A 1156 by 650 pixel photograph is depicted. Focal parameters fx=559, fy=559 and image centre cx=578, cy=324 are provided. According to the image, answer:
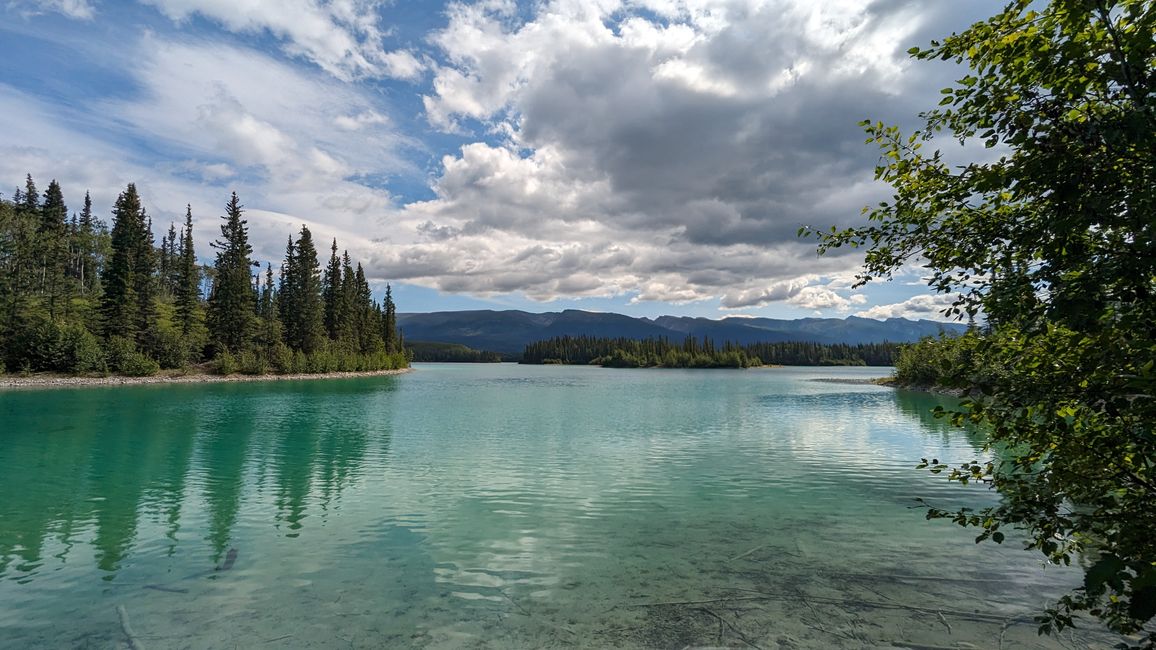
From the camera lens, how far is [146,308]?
Result: 326 ft

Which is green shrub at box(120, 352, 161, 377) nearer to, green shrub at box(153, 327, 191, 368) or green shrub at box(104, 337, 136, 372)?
green shrub at box(104, 337, 136, 372)

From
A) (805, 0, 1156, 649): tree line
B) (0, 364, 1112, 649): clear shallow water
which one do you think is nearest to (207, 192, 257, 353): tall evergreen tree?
(0, 364, 1112, 649): clear shallow water

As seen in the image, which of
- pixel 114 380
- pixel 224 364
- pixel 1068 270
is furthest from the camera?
pixel 224 364

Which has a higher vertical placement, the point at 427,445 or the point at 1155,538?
the point at 1155,538

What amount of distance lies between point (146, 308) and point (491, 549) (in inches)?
4401

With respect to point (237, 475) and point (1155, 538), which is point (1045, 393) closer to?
point (1155, 538)

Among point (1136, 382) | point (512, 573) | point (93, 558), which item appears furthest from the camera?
point (93, 558)

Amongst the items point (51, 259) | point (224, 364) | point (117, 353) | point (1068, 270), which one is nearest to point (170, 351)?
point (224, 364)

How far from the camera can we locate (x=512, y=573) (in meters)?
14.3

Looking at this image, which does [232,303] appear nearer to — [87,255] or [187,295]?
[187,295]

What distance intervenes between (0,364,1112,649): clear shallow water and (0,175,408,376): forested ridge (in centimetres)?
6623

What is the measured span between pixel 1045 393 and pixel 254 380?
399ft

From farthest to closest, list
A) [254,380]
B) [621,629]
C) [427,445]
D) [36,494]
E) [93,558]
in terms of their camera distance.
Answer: [254,380] < [427,445] < [36,494] < [93,558] < [621,629]

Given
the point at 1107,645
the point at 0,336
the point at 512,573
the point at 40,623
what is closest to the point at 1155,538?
the point at 1107,645
